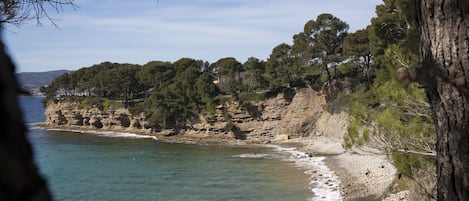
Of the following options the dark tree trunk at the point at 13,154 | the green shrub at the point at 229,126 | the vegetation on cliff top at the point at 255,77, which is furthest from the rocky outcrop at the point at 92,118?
the dark tree trunk at the point at 13,154

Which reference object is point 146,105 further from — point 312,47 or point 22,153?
point 22,153

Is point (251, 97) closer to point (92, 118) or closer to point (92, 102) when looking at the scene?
point (92, 102)

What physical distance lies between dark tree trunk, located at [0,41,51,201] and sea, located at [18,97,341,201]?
12.6 meters

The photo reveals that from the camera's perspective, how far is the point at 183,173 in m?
24.0

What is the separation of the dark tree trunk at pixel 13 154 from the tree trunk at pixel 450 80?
67.9 inches

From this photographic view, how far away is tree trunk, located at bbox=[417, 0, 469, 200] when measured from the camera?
1.81 metres

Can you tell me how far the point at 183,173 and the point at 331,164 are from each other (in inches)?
340

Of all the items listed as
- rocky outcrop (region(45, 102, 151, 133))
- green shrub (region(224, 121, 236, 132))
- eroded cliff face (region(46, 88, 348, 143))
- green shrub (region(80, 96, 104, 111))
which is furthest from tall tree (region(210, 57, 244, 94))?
green shrub (region(80, 96, 104, 111))

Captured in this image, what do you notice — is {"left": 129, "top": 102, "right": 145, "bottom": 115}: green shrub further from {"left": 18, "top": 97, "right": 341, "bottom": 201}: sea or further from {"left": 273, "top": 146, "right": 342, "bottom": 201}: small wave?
{"left": 273, "top": 146, "right": 342, "bottom": 201}: small wave

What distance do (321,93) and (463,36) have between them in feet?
115

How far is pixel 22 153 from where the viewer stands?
1.80 feet

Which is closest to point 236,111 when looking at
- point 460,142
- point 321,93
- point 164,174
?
point 321,93

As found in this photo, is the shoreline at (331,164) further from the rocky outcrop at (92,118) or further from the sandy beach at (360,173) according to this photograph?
the rocky outcrop at (92,118)

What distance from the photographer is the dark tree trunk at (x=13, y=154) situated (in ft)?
1.64
